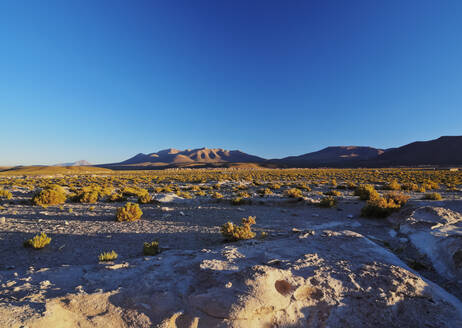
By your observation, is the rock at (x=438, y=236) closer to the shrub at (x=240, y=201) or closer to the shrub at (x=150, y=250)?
the shrub at (x=150, y=250)

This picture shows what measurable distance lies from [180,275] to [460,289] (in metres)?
5.42

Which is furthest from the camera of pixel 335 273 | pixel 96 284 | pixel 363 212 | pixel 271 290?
pixel 363 212

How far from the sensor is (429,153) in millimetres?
106500

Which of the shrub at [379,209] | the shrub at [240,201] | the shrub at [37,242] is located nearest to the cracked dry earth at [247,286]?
the shrub at [37,242]

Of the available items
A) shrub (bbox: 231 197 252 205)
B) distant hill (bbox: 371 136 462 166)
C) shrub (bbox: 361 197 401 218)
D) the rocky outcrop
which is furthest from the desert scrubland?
distant hill (bbox: 371 136 462 166)

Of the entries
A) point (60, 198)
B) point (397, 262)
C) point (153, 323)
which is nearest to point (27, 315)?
point (153, 323)

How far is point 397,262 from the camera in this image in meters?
4.75

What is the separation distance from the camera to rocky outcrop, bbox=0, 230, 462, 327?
2990 millimetres

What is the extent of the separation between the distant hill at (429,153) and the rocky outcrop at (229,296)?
11352cm

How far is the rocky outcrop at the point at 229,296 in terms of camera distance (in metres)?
2.99

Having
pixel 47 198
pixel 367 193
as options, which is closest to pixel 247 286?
pixel 367 193

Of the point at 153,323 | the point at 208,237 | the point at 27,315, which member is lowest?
the point at 208,237

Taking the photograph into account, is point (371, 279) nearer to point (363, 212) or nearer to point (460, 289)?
point (460, 289)

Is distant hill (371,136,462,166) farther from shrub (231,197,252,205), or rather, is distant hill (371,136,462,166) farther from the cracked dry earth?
the cracked dry earth
